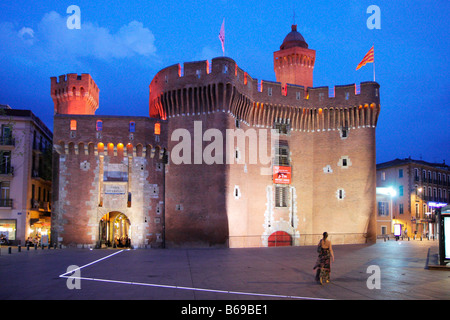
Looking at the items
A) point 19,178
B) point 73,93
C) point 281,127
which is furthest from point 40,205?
point 281,127

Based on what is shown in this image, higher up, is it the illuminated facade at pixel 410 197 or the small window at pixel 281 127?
the small window at pixel 281 127

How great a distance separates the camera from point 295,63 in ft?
151

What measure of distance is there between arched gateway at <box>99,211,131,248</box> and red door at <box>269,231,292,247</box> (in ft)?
42.7

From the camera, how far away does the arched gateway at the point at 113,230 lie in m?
37.6

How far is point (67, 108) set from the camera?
43.3 m

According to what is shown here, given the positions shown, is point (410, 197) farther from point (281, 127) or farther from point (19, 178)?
point (19, 178)

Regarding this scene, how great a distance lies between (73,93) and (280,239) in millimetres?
25239

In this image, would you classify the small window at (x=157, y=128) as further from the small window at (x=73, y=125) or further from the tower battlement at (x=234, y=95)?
the small window at (x=73, y=125)

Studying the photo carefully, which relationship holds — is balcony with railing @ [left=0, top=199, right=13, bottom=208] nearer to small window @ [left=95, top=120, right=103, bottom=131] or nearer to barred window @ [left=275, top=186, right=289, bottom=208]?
small window @ [left=95, top=120, right=103, bottom=131]

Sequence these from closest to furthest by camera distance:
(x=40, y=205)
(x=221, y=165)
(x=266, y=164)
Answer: (x=221, y=165) < (x=266, y=164) < (x=40, y=205)

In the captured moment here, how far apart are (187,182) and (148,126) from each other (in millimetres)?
5930

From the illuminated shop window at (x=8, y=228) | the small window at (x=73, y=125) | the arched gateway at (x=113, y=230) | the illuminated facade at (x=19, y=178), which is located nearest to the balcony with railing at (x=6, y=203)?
the illuminated facade at (x=19, y=178)

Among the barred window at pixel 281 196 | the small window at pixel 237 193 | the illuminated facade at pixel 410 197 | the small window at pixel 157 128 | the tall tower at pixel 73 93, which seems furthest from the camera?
the illuminated facade at pixel 410 197

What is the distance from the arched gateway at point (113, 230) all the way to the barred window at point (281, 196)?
13.8 meters
